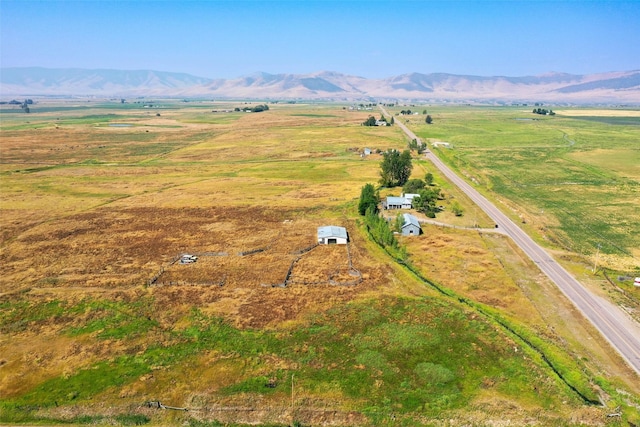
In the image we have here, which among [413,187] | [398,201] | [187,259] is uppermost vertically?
[413,187]

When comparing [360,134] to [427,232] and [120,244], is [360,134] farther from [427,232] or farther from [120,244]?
[120,244]

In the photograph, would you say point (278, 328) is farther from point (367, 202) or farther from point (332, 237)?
point (367, 202)

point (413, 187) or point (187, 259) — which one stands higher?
point (413, 187)

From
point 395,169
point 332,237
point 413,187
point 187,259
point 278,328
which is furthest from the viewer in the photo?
point 395,169

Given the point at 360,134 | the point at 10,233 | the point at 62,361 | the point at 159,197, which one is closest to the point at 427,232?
the point at 62,361

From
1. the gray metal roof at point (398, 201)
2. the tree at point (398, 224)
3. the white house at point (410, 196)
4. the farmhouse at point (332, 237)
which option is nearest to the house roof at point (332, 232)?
the farmhouse at point (332, 237)

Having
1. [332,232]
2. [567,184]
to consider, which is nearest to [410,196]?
[332,232]

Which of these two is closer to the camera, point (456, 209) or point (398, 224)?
point (398, 224)

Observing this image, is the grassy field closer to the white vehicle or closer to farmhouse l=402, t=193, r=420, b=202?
the white vehicle
